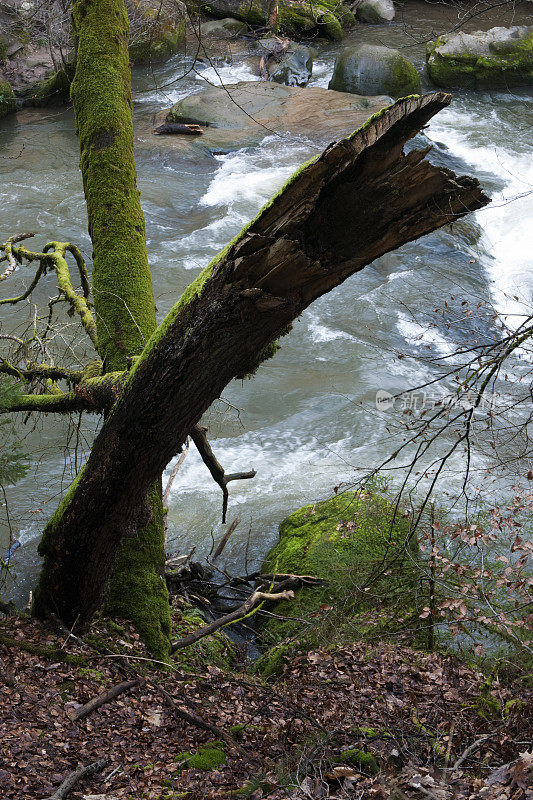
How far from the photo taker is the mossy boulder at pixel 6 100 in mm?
17359

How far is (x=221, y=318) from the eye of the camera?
2875 millimetres

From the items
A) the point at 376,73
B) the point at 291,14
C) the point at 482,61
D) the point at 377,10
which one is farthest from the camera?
the point at 377,10

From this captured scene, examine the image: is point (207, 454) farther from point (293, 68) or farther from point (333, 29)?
point (333, 29)

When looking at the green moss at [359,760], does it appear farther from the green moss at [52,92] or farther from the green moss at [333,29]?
the green moss at [333,29]

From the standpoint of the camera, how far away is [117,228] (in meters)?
4.54

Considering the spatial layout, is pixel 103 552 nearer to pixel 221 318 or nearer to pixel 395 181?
pixel 221 318

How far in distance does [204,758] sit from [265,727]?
0.57 m

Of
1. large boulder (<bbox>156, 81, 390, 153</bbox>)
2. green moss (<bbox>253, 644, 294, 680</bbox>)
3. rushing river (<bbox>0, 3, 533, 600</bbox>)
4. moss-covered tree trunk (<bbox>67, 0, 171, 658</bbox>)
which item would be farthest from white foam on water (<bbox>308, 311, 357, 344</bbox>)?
large boulder (<bbox>156, 81, 390, 153</bbox>)

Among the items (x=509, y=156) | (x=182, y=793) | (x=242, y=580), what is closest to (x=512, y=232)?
(x=509, y=156)

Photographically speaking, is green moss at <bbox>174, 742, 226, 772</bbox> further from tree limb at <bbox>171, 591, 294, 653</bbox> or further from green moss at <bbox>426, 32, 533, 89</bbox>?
green moss at <bbox>426, 32, 533, 89</bbox>

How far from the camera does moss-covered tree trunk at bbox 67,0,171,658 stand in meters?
4.48

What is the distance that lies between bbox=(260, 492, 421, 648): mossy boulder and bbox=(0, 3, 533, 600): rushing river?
507mm

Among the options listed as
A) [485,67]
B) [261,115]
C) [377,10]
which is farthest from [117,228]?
[377,10]

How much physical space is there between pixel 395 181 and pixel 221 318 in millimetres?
895
